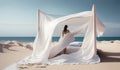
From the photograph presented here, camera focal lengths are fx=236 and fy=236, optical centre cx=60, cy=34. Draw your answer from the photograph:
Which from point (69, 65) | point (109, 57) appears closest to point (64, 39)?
point (69, 65)

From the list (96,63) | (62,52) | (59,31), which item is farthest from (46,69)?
(59,31)

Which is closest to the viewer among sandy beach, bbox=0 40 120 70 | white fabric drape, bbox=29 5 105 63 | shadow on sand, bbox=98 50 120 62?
sandy beach, bbox=0 40 120 70

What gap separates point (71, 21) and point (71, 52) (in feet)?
4.60

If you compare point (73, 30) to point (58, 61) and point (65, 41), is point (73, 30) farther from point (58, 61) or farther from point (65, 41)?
point (58, 61)

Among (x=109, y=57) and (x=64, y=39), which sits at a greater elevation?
(x=64, y=39)

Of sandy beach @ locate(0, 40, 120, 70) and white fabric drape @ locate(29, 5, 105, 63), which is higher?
white fabric drape @ locate(29, 5, 105, 63)

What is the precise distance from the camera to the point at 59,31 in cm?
1095

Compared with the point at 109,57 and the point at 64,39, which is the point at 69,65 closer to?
the point at 64,39

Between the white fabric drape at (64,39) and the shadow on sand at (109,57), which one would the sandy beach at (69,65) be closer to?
the shadow on sand at (109,57)

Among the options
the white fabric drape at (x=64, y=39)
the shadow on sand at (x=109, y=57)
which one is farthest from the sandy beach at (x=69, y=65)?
the white fabric drape at (x=64, y=39)

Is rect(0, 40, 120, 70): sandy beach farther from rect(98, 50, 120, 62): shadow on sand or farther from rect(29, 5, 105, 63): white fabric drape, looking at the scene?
rect(29, 5, 105, 63): white fabric drape

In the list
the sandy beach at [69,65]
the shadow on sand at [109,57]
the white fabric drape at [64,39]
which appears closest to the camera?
the sandy beach at [69,65]

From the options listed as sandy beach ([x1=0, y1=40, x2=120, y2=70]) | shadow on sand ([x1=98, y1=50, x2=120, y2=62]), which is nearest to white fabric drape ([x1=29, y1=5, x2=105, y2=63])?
shadow on sand ([x1=98, y1=50, x2=120, y2=62])

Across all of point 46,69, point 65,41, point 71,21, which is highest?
point 71,21
